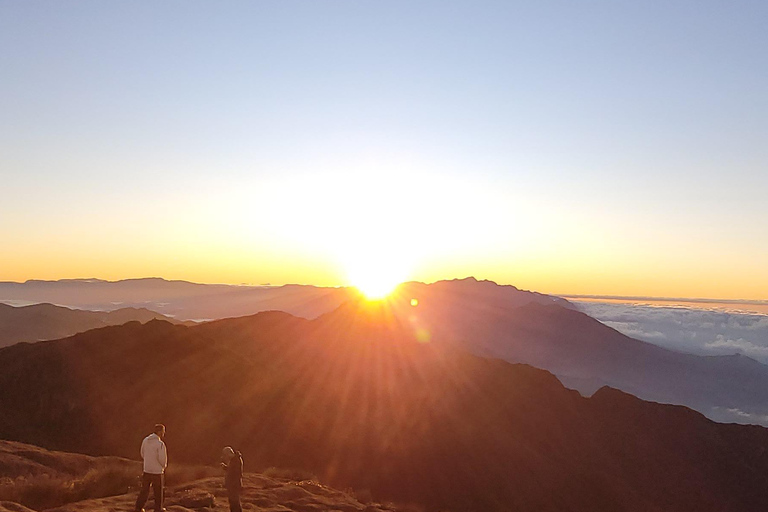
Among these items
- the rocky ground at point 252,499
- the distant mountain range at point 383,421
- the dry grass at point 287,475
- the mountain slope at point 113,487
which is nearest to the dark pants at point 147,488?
the rocky ground at point 252,499

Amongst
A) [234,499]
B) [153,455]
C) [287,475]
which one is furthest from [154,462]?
[287,475]

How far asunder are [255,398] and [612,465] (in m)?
45.2

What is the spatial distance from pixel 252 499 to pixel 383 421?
35466mm

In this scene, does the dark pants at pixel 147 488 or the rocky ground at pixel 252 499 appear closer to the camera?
the dark pants at pixel 147 488

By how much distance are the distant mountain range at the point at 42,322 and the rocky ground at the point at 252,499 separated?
123547 millimetres

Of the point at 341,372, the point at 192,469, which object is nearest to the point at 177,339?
the point at 341,372

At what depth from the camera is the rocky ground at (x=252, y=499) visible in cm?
1460

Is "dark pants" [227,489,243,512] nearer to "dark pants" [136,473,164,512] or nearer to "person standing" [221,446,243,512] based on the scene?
"person standing" [221,446,243,512]

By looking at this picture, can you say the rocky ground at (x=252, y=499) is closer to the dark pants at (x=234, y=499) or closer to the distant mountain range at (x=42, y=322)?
the dark pants at (x=234, y=499)

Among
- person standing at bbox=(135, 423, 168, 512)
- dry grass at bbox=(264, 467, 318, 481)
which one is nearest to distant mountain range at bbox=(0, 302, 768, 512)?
dry grass at bbox=(264, 467, 318, 481)

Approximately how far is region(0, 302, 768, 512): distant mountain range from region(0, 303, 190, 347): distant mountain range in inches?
2886

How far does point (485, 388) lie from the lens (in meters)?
71.4

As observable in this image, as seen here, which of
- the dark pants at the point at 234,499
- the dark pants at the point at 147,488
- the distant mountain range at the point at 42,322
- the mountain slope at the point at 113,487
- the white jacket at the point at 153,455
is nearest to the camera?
the white jacket at the point at 153,455

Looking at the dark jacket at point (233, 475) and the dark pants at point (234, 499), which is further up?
the dark jacket at point (233, 475)
